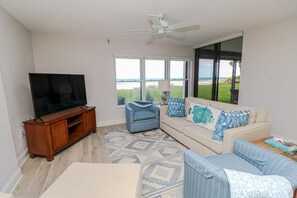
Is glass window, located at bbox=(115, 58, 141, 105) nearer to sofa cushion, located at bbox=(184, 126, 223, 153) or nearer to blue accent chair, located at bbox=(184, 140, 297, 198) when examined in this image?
sofa cushion, located at bbox=(184, 126, 223, 153)

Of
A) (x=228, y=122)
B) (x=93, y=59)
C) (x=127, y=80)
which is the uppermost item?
(x=93, y=59)

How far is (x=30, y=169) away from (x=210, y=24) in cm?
416

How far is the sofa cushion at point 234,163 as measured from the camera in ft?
4.98

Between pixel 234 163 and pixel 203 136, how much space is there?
0.78 m

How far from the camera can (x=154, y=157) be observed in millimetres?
2562

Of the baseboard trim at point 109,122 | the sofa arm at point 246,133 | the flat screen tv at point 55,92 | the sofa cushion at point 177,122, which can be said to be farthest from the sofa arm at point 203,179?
the baseboard trim at point 109,122

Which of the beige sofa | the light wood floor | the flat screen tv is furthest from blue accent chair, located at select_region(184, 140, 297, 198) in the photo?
the flat screen tv

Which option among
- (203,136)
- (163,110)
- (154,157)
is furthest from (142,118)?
(203,136)

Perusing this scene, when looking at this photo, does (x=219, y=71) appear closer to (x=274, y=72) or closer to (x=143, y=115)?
(x=274, y=72)

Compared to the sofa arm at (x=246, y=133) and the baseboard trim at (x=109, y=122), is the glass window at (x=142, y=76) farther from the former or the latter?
the sofa arm at (x=246, y=133)

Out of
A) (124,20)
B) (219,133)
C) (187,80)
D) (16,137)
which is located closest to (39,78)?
(16,137)

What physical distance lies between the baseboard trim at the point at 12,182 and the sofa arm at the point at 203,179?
2068 mm

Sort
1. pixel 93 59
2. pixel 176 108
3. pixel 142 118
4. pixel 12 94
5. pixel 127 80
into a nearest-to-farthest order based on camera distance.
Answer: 1. pixel 12 94
2. pixel 176 108
3. pixel 142 118
4. pixel 93 59
5. pixel 127 80

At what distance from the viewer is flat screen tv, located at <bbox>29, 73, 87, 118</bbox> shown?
2478 millimetres
